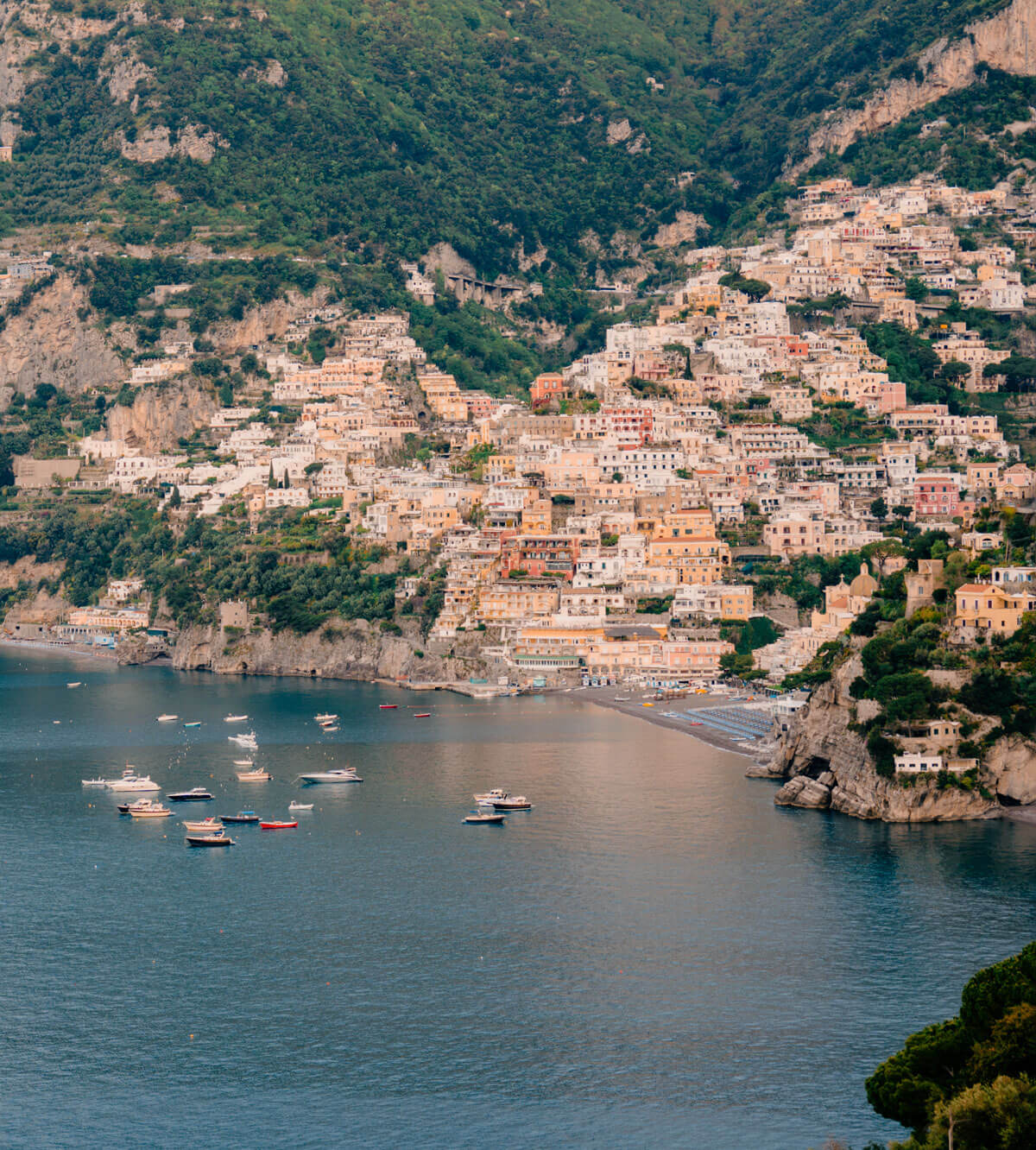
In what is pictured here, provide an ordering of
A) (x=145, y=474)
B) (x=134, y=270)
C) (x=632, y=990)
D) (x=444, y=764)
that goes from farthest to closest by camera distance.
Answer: (x=134, y=270), (x=145, y=474), (x=444, y=764), (x=632, y=990)

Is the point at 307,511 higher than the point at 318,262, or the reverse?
the point at 318,262

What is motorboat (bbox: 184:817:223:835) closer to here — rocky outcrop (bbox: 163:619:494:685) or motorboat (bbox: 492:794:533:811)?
motorboat (bbox: 492:794:533:811)

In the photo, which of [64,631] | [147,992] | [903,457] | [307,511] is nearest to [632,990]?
[147,992]

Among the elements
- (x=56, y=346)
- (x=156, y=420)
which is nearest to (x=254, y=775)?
(x=156, y=420)

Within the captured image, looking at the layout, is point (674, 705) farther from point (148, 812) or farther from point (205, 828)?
point (205, 828)

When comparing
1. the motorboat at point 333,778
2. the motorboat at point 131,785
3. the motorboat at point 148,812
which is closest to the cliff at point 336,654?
the motorboat at point 333,778

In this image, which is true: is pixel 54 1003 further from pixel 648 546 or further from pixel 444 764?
pixel 648 546

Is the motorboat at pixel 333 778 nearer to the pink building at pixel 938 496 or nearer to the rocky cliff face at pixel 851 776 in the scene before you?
the rocky cliff face at pixel 851 776
